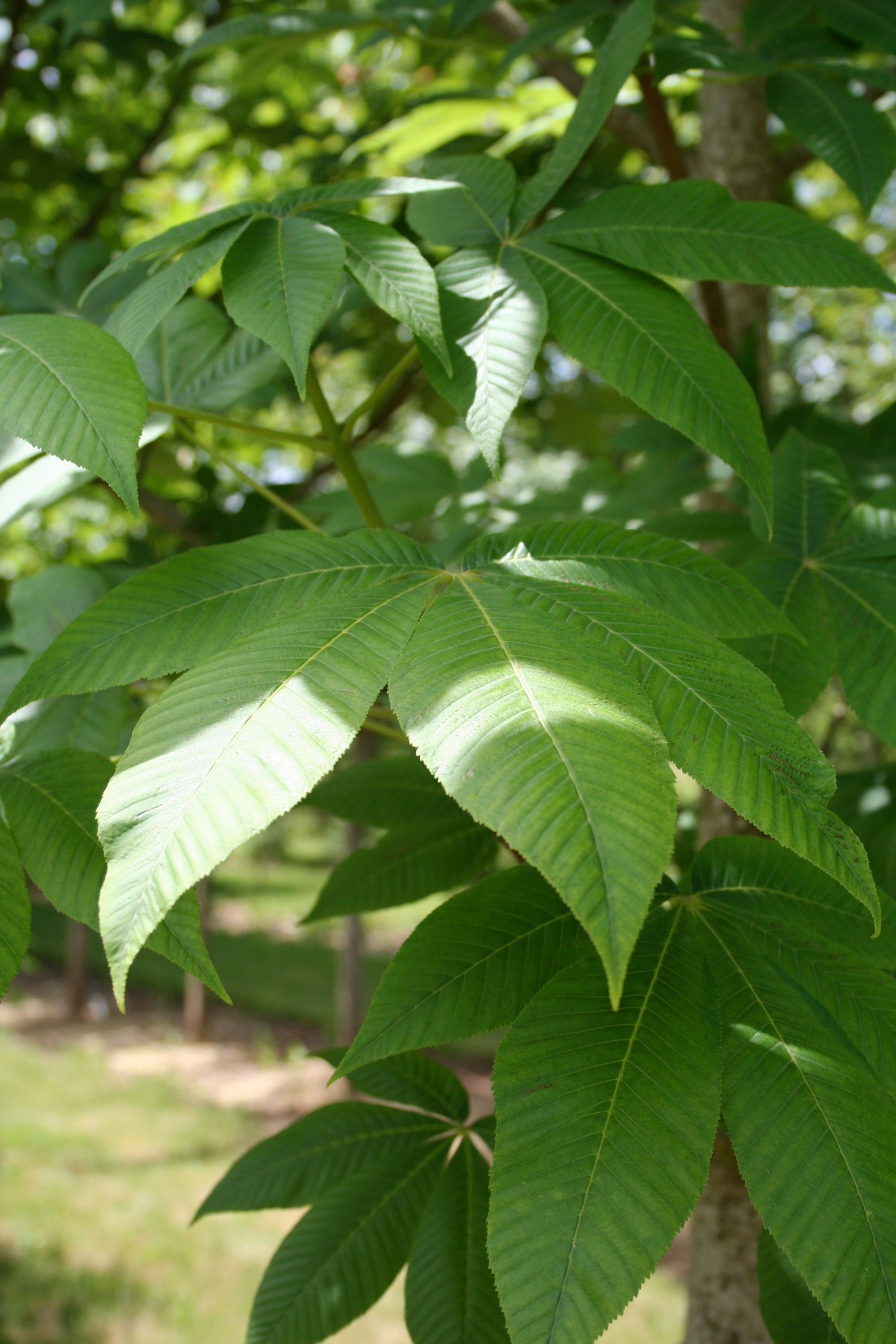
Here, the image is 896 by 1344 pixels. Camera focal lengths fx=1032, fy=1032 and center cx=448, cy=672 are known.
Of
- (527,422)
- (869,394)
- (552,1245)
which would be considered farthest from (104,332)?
(527,422)

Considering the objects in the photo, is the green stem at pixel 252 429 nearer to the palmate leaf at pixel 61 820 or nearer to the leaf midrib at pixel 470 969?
the palmate leaf at pixel 61 820

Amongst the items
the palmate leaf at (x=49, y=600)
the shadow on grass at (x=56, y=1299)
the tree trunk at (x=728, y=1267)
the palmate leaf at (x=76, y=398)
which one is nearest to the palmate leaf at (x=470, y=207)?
the palmate leaf at (x=76, y=398)

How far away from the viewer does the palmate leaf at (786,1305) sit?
0.77 metres

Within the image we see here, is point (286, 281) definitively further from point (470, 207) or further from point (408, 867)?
point (408, 867)

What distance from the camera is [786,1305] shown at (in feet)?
2.57

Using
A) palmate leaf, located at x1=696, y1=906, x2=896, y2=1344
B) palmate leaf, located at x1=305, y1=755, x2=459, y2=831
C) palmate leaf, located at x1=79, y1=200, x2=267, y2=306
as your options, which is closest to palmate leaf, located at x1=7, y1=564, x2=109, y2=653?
palmate leaf, located at x1=305, y1=755, x2=459, y2=831

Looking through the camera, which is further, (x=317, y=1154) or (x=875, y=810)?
(x=875, y=810)

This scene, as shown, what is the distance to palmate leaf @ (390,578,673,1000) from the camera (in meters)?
0.42

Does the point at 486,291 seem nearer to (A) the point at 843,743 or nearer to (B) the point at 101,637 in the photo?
(B) the point at 101,637

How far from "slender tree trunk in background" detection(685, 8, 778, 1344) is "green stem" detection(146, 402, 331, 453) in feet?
1.71

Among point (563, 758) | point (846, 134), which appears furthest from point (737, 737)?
point (846, 134)

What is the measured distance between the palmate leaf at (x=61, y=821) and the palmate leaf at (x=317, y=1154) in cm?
38

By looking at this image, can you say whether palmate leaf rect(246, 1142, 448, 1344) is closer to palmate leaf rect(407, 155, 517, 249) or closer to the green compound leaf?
palmate leaf rect(407, 155, 517, 249)

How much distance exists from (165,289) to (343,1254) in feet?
2.67
